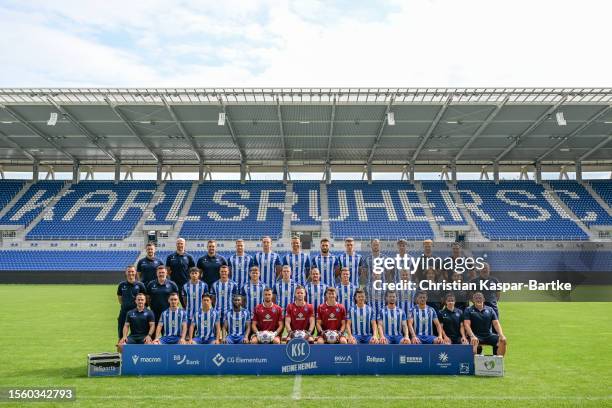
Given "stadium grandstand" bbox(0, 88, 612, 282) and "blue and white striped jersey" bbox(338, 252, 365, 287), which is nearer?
"blue and white striped jersey" bbox(338, 252, 365, 287)

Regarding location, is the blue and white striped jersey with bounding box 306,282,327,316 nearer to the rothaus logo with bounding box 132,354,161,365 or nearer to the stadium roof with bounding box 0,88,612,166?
the rothaus logo with bounding box 132,354,161,365

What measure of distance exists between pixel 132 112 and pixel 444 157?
19.6 meters

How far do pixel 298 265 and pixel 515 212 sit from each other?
2566 cm

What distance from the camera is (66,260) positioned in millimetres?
27656

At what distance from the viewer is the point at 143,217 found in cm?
3128

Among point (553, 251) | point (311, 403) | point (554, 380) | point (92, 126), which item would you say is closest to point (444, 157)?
point (553, 251)

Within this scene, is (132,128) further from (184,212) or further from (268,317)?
(268,317)

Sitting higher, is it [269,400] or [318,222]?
[318,222]

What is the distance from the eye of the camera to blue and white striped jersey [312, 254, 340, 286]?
30.3ft

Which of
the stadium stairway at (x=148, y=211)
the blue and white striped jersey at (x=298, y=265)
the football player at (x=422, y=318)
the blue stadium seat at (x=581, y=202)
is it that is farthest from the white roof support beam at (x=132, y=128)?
the blue stadium seat at (x=581, y=202)

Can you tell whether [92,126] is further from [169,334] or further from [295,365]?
[295,365]

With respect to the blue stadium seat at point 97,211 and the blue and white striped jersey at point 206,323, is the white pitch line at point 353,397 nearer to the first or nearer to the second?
the blue and white striped jersey at point 206,323

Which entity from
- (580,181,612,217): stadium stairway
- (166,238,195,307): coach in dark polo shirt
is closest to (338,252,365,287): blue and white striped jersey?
(166,238,195,307): coach in dark polo shirt

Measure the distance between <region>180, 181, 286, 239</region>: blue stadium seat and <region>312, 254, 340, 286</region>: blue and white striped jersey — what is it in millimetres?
20735
